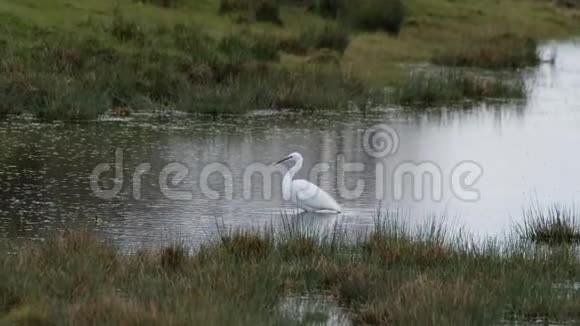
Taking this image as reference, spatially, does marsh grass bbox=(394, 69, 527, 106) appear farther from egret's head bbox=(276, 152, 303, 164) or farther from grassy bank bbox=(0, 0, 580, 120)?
egret's head bbox=(276, 152, 303, 164)

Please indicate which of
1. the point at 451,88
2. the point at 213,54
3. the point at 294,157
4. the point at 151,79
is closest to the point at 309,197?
the point at 294,157

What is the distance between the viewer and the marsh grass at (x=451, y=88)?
23.3 meters

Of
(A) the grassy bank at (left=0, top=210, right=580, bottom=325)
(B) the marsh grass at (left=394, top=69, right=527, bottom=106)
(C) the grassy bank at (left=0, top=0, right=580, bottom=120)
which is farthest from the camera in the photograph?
(B) the marsh grass at (left=394, top=69, right=527, bottom=106)

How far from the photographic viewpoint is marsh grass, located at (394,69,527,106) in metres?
23.3

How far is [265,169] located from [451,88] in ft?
30.5

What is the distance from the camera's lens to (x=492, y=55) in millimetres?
30156

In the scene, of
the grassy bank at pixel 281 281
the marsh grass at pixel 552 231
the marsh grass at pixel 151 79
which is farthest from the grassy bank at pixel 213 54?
the grassy bank at pixel 281 281

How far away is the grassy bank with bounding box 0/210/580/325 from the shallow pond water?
177cm

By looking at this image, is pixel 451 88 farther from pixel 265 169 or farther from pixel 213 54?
pixel 265 169

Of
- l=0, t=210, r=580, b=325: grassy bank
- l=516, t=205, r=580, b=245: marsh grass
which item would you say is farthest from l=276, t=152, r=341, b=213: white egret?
l=0, t=210, r=580, b=325: grassy bank

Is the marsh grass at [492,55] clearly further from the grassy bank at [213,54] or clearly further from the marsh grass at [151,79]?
the marsh grass at [151,79]

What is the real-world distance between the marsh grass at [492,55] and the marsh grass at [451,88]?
2627 millimetres

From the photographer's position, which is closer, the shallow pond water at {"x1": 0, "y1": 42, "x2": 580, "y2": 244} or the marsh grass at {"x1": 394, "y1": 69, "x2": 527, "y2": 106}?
the shallow pond water at {"x1": 0, "y1": 42, "x2": 580, "y2": 244}

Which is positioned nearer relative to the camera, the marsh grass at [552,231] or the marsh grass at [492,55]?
the marsh grass at [552,231]
